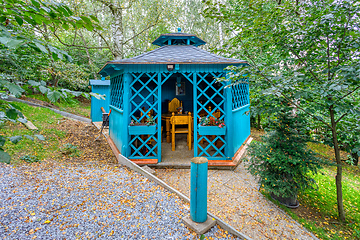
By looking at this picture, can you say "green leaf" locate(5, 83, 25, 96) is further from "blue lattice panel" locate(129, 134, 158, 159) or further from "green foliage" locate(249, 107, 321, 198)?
"blue lattice panel" locate(129, 134, 158, 159)

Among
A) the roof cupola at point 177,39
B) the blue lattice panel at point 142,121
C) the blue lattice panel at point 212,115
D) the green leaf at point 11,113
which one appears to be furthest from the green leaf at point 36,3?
the roof cupola at point 177,39

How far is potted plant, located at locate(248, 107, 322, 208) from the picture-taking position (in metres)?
2.87

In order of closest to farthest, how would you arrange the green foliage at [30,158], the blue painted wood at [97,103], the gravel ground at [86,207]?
the gravel ground at [86,207], the green foliage at [30,158], the blue painted wood at [97,103]

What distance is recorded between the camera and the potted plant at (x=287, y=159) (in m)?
2.87

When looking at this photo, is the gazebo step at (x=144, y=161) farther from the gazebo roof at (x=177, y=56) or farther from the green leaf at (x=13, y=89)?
the green leaf at (x=13, y=89)

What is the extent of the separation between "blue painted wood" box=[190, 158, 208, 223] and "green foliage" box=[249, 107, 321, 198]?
1.39m

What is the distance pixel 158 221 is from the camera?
236cm

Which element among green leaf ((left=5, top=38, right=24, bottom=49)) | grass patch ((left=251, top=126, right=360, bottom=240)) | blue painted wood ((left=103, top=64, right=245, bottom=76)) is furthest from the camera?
blue painted wood ((left=103, top=64, right=245, bottom=76))

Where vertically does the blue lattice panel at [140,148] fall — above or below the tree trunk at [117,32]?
below

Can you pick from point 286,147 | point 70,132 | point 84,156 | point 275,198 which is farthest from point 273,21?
point 70,132

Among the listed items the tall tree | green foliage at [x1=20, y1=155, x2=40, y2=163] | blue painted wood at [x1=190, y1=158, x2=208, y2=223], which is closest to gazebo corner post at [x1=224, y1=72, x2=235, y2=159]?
the tall tree

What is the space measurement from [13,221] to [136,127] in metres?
2.56

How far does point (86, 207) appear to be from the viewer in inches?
101

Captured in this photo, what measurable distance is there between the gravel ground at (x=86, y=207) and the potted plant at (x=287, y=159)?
4.52 ft
